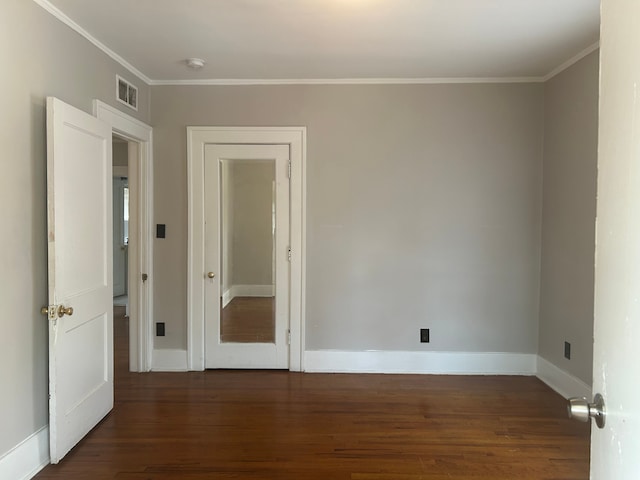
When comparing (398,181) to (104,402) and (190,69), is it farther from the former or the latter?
(104,402)

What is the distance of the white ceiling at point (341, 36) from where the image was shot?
2.33m

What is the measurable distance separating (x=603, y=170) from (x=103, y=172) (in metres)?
2.78

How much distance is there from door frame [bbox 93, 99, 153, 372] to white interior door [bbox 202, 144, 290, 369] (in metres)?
0.48

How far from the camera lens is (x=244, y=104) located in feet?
11.7

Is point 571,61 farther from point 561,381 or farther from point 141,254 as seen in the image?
point 141,254

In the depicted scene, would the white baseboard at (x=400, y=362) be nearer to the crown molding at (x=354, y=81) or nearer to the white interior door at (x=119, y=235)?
the crown molding at (x=354, y=81)

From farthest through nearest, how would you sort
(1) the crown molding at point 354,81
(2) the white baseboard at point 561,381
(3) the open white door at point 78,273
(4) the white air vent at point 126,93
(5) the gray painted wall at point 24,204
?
1. (1) the crown molding at point 354,81
2. (4) the white air vent at point 126,93
3. (2) the white baseboard at point 561,381
4. (3) the open white door at point 78,273
5. (5) the gray painted wall at point 24,204

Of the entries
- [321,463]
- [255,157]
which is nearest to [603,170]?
[321,463]

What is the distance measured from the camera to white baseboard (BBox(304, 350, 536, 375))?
12.0 feet

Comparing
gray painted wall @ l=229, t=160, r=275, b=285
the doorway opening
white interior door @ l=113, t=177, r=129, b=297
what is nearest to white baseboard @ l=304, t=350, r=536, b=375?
gray painted wall @ l=229, t=160, r=275, b=285

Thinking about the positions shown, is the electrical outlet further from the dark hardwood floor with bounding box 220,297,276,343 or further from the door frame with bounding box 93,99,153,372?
the door frame with bounding box 93,99,153,372

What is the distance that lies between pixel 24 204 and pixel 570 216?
3565mm

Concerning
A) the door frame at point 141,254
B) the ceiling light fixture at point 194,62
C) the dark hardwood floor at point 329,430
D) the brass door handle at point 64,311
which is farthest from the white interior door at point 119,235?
the brass door handle at point 64,311

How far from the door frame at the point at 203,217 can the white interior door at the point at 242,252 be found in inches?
2.0
